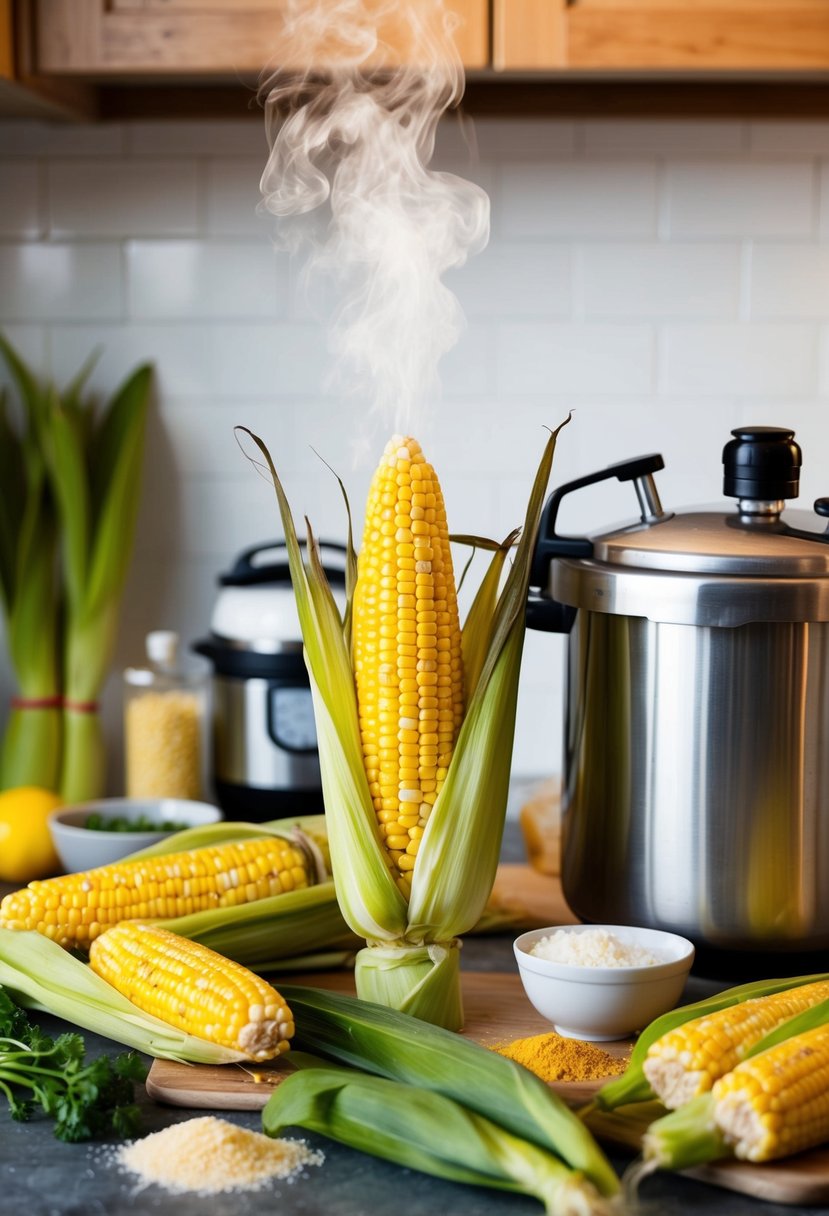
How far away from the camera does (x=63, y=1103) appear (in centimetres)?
83

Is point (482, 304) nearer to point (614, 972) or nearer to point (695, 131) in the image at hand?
point (695, 131)

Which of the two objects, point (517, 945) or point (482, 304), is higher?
point (482, 304)

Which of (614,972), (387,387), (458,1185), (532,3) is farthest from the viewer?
(532,3)

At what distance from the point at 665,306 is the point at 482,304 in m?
0.24

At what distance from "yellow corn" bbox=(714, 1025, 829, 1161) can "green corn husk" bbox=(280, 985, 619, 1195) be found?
0.28 ft

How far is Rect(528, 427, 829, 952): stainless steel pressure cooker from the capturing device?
99cm

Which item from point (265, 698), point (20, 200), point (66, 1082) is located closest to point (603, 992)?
point (66, 1082)

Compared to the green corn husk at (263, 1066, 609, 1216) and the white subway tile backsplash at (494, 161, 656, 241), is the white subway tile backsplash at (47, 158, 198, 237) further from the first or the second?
the green corn husk at (263, 1066, 609, 1216)

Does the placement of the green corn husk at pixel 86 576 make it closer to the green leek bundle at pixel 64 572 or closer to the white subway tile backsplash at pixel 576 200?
the green leek bundle at pixel 64 572

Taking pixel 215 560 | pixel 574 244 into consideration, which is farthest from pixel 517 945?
pixel 574 244

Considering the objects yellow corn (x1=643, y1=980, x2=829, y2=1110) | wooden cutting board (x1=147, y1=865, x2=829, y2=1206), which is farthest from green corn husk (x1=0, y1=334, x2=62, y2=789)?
yellow corn (x1=643, y1=980, x2=829, y2=1110)

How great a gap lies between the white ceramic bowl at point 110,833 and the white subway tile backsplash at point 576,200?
0.86m

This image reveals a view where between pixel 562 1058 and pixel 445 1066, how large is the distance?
119 millimetres

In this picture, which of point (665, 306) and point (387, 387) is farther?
point (665, 306)
